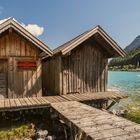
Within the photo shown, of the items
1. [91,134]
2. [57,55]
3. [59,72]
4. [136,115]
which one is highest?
[57,55]

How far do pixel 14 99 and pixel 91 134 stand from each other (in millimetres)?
8030

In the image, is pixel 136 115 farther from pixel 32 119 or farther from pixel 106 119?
pixel 106 119

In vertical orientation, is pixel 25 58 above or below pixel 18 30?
below

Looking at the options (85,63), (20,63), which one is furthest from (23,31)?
(85,63)

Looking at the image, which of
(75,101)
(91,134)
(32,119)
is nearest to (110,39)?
(75,101)

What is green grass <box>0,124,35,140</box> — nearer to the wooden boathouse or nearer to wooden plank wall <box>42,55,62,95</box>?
the wooden boathouse

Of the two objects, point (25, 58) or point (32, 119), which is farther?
point (25, 58)

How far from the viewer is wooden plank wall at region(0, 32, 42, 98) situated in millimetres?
15586

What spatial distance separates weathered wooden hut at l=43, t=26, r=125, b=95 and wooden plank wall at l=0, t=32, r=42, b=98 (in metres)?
1.51

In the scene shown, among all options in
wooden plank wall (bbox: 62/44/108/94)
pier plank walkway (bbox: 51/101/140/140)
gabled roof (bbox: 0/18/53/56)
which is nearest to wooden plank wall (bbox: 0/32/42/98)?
gabled roof (bbox: 0/18/53/56)

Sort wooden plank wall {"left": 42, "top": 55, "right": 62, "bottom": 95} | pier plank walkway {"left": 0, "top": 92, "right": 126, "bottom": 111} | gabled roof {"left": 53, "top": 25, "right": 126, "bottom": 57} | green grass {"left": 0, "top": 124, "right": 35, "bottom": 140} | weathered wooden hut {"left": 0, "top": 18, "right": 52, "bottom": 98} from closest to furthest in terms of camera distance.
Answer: green grass {"left": 0, "top": 124, "right": 35, "bottom": 140} < pier plank walkway {"left": 0, "top": 92, "right": 126, "bottom": 111} < weathered wooden hut {"left": 0, "top": 18, "right": 52, "bottom": 98} < gabled roof {"left": 53, "top": 25, "right": 126, "bottom": 57} < wooden plank wall {"left": 42, "top": 55, "right": 62, "bottom": 95}

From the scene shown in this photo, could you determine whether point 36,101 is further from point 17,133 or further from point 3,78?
point 3,78

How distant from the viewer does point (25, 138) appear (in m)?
12.7

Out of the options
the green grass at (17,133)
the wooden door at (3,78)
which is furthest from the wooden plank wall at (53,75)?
the green grass at (17,133)
